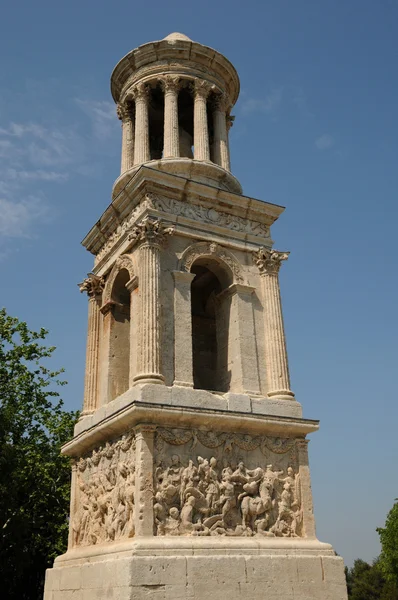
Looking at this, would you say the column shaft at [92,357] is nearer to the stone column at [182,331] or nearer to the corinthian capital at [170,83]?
the stone column at [182,331]

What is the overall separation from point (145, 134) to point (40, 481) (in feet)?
47.8

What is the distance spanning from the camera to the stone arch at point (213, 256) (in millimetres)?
12914

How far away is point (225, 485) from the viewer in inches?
427

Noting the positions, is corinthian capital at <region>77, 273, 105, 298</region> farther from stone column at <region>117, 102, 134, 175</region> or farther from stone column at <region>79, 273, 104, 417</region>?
stone column at <region>117, 102, 134, 175</region>

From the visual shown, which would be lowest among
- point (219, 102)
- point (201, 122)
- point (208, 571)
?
point (208, 571)

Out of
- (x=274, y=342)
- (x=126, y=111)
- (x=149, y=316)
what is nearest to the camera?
(x=149, y=316)

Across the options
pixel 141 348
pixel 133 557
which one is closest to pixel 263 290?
pixel 141 348

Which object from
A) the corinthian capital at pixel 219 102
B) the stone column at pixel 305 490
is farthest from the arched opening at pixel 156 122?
the stone column at pixel 305 490

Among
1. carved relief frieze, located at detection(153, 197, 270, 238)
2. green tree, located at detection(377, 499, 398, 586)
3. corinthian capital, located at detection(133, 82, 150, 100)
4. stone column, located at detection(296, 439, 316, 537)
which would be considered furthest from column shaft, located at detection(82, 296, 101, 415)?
green tree, located at detection(377, 499, 398, 586)

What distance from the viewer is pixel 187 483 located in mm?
10500

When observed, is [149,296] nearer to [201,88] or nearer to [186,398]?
[186,398]

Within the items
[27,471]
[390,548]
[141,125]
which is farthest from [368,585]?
[141,125]

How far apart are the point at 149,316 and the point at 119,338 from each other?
8.07ft

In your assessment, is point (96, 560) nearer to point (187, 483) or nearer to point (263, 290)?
point (187, 483)
